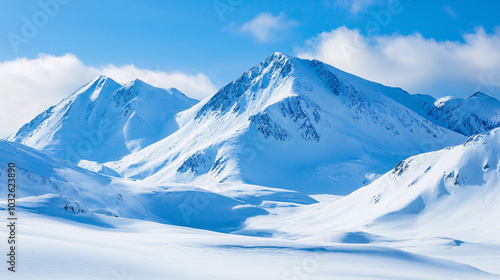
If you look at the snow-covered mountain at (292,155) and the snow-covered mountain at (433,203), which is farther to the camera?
the snow-covered mountain at (292,155)

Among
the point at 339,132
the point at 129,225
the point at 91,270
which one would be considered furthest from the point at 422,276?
the point at 339,132

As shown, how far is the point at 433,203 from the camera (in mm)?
77312

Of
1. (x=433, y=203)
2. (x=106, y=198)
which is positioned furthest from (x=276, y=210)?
(x=106, y=198)

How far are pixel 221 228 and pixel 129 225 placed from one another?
1909 inches

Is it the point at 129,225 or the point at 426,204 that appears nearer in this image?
the point at 129,225

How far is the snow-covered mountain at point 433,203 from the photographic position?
232 feet

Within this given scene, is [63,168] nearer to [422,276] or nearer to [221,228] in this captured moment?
[221,228]

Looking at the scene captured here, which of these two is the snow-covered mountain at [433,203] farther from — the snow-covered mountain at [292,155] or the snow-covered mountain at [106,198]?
the snow-covered mountain at [292,155]

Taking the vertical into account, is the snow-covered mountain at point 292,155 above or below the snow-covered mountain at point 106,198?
above

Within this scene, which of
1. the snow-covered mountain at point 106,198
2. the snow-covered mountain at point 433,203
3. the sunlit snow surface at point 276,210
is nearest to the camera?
the sunlit snow surface at point 276,210

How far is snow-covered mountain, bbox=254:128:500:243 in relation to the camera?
70.8 metres

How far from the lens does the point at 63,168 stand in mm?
83812

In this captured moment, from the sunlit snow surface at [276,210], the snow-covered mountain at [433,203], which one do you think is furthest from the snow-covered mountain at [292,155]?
the snow-covered mountain at [433,203]

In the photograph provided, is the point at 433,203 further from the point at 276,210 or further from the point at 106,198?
the point at 106,198
